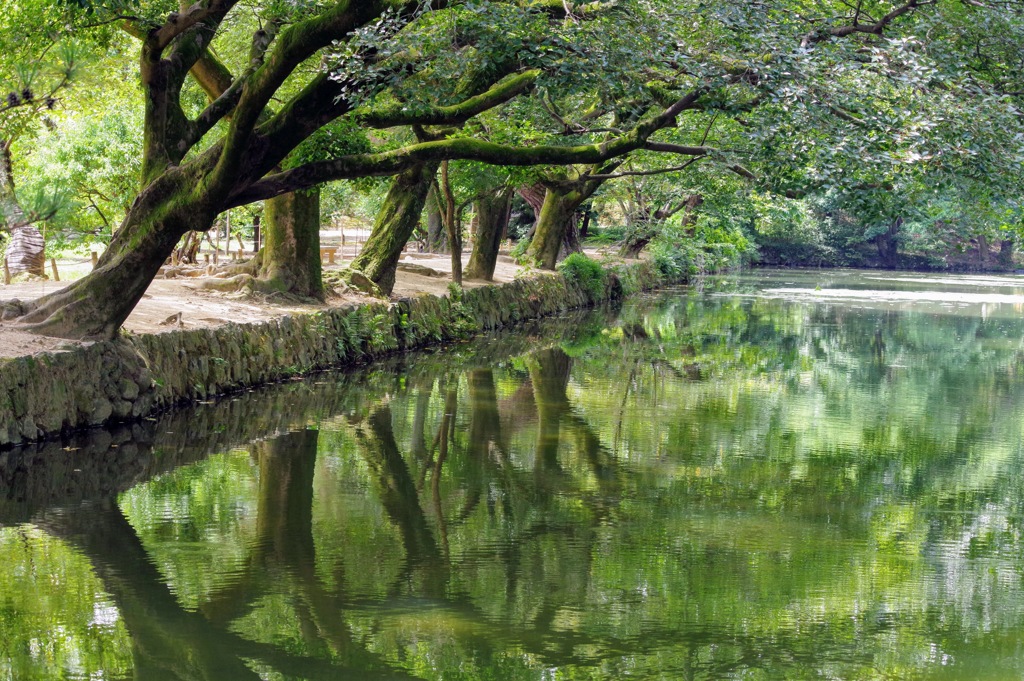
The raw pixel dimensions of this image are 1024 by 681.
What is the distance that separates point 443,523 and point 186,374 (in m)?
6.04

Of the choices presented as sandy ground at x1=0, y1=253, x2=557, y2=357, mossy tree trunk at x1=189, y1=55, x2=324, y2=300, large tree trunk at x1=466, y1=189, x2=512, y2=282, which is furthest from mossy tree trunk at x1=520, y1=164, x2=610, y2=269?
mossy tree trunk at x1=189, y1=55, x2=324, y2=300

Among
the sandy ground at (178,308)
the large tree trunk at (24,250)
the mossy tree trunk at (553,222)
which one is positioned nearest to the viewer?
the sandy ground at (178,308)

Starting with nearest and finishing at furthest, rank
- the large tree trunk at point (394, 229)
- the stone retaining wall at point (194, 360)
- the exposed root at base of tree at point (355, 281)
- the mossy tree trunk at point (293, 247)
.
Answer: the stone retaining wall at point (194, 360) → the mossy tree trunk at point (293, 247) → the exposed root at base of tree at point (355, 281) → the large tree trunk at point (394, 229)

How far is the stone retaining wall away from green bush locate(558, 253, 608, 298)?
888 centimetres

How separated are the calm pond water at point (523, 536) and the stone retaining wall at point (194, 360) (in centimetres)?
37

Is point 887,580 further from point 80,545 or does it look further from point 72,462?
point 72,462

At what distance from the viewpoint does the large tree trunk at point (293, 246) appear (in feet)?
62.0

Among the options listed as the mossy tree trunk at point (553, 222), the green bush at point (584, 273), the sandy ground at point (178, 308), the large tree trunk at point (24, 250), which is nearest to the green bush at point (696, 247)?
the green bush at point (584, 273)

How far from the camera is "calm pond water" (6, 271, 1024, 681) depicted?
6.49 metres

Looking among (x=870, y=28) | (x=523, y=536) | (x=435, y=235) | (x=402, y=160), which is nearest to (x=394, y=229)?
(x=402, y=160)

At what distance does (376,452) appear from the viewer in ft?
39.8

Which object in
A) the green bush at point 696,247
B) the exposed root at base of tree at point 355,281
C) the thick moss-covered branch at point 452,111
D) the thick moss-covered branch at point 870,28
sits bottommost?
the green bush at point 696,247

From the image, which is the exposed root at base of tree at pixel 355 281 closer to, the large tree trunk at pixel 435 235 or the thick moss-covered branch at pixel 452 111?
the thick moss-covered branch at pixel 452 111

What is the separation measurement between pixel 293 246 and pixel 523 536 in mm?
11352
